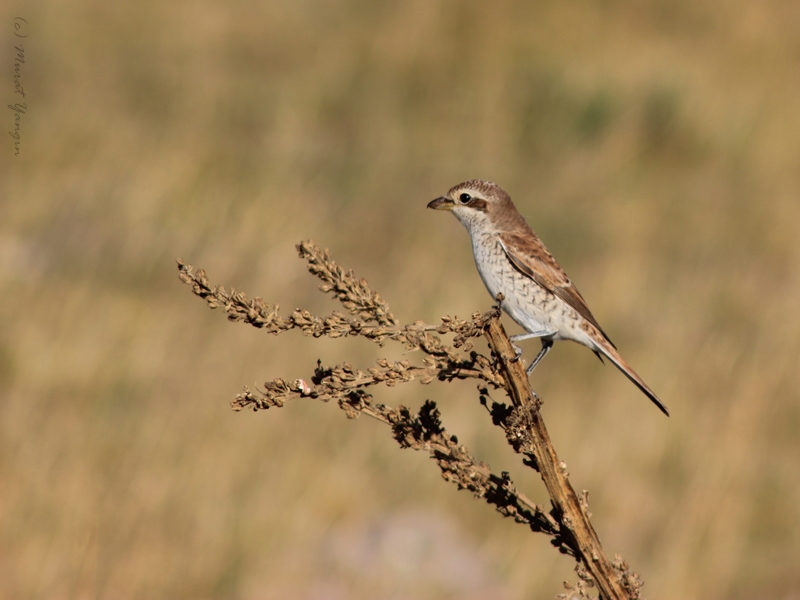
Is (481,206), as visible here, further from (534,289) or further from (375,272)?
(375,272)

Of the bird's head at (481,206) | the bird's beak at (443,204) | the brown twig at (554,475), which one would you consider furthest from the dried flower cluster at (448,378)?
the bird's beak at (443,204)

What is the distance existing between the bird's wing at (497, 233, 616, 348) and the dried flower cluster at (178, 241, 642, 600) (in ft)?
7.81

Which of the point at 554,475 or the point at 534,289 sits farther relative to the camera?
the point at 534,289

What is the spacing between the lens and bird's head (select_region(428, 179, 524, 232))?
5.47 metres

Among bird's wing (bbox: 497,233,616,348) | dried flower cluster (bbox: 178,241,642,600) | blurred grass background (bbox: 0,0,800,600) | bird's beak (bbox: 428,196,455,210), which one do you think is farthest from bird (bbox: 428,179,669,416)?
dried flower cluster (bbox: 178,241,642,600)

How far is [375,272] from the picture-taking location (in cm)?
970

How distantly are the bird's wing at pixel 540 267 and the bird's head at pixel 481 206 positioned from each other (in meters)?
0.19

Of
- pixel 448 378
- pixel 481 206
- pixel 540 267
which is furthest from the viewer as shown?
pixel 481 206

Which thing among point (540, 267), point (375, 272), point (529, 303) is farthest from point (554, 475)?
point (375, 272)

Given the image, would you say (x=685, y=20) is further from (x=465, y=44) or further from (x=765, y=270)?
(x=765, y=270)

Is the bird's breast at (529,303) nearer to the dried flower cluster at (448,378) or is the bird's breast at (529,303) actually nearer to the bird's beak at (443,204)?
the bird's beak at (443,204)

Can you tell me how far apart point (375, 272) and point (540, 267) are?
4.63 m

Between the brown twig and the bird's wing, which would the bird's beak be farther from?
the brown twig

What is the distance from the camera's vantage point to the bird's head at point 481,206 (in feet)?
18.0
